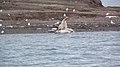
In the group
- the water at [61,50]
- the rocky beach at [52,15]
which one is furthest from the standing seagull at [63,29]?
the water at [61,50]

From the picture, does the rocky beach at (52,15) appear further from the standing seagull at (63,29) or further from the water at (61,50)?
the water at (61,50)

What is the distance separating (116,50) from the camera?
123 feet

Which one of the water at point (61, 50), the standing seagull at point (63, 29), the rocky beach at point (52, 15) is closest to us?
the water at point (61, 50)

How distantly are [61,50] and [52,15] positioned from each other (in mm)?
29089

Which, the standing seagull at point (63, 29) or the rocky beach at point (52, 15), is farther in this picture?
the rocky beach at point (52, 15)

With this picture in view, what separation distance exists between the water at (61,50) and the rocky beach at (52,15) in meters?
5.25

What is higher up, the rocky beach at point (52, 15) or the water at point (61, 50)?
the water at point (61, 50)

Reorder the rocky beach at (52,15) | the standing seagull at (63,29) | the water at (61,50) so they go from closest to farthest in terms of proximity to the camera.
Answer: the water at (61,50)
the standing seagull at (63,29)
the rocky beach at (52,15)

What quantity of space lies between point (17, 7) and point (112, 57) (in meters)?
38.6

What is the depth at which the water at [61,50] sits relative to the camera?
3123 cm

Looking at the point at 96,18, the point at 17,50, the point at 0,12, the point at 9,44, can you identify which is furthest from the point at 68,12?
the point at 17,50

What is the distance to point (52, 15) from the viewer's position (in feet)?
221

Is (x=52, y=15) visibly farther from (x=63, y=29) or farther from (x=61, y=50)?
(x=61, y=50)

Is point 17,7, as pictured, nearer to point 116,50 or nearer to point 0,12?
point 0,12
